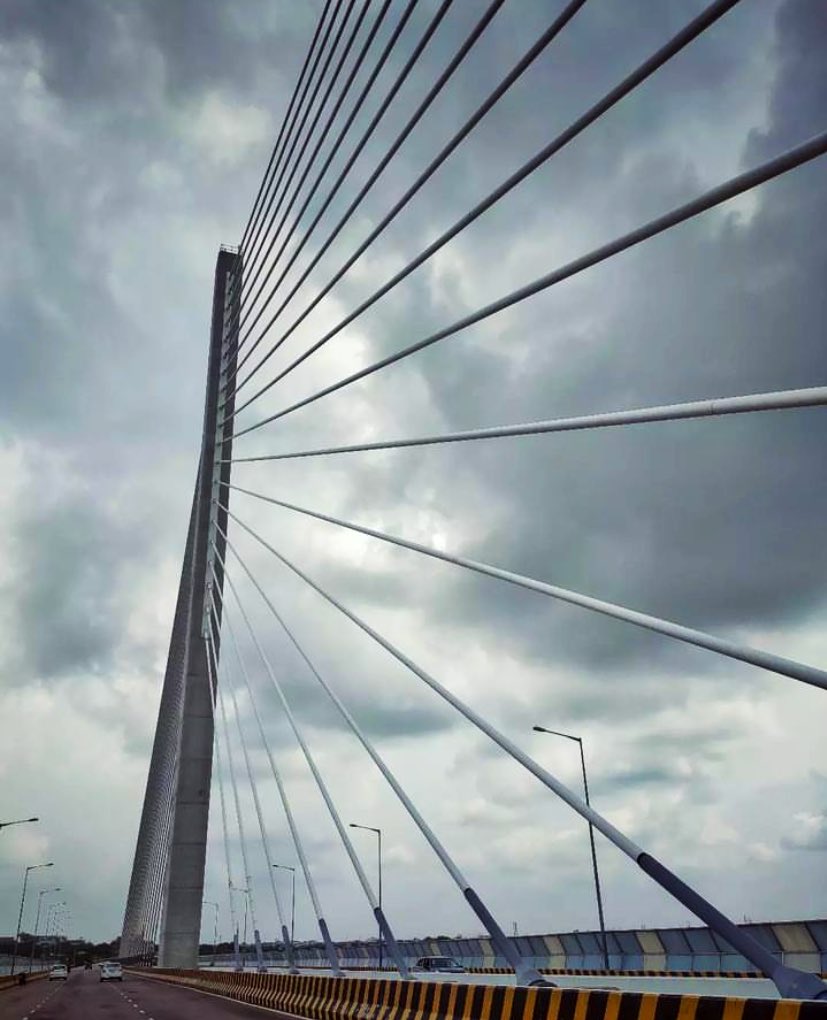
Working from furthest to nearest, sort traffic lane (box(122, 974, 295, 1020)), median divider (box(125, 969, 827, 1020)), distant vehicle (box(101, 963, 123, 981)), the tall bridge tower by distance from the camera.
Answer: distant vehicle (box(101, 963, 123, 981)) → the tall bridge tower → traffic lane (box(122, 974, 295, 1020)) → median divider (box(125, 969, 827, 1020))

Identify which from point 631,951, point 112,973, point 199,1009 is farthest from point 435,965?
point 112,973

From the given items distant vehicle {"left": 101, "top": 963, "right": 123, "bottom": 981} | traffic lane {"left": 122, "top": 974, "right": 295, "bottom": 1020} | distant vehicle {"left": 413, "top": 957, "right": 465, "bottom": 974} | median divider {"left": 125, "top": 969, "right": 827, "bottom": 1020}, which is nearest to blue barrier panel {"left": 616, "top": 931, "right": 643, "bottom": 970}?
distant vehicle {"left": 413, "top": 957, "right": 465, "bottom": 974}

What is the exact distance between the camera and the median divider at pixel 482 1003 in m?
9.12

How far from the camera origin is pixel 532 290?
11266 mm

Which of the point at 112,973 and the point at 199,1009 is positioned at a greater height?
the point at 112,973

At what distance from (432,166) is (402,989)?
40.0 ft

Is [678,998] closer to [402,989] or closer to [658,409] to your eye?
[658,409]

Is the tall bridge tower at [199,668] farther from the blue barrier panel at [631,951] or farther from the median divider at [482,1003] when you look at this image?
the blue barrier panel at [631,951]

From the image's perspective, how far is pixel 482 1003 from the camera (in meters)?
14.1

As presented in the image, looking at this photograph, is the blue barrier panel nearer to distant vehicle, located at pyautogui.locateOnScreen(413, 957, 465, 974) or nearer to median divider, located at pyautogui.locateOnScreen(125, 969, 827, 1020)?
distant vehicle, located at pyautogui.locateOnScreen(413, 957, 465, 974)

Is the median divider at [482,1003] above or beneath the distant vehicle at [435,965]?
beneath

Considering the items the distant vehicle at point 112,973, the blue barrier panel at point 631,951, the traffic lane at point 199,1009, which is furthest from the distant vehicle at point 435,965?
the distant vehicle at point 112,973

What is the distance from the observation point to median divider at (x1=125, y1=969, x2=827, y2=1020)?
912 centimetres

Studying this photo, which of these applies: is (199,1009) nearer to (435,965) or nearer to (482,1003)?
(435,965)
